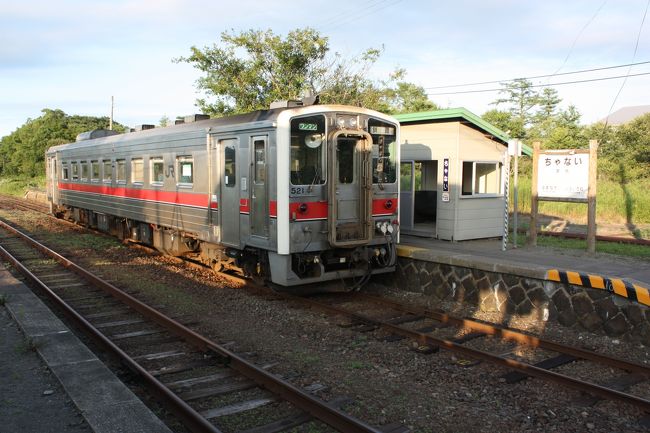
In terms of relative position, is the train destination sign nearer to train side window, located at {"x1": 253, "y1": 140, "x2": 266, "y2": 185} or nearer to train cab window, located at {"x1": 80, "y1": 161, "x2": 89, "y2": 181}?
train side window, located at {"x1": 253, "y1": 140, "x2": 266, "y2": 185}

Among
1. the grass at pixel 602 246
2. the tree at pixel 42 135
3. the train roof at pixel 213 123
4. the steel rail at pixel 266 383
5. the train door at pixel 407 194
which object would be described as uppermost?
the tree at pixel 42 135

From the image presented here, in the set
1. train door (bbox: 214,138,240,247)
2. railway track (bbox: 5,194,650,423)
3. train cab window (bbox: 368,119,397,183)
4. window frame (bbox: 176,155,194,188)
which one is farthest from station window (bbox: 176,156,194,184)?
train cab window (bbox: 368,119,397,183)

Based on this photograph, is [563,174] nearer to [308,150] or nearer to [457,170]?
[457,170]

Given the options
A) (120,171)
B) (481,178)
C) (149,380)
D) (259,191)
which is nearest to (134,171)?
(120,171)

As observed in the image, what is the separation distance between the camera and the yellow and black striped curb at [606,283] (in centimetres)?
688

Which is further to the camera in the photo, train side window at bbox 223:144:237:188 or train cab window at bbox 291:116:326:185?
train side window at bbox 223:144:237:188

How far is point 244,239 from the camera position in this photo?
9.06 m

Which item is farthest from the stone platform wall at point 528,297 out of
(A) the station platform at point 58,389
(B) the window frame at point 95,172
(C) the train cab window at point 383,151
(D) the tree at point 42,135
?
(D) the tree at point 42,135

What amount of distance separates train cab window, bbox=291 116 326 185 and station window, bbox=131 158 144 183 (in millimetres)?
6151

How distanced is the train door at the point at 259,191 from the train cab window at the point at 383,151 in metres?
1.84

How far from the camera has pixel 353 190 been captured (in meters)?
8.87

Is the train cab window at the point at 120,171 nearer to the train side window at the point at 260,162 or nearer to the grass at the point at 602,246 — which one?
the train side window at the point at 260,162

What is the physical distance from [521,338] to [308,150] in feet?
13.1

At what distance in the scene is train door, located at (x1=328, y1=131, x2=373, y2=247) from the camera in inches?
342
